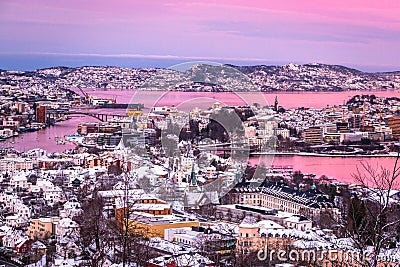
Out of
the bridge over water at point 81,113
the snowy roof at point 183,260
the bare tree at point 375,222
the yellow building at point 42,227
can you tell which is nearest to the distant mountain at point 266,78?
the bridge over water at point 81,113

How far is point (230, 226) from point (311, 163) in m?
9.38

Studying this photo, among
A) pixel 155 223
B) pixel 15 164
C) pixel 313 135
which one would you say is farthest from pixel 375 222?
pixel 313 135

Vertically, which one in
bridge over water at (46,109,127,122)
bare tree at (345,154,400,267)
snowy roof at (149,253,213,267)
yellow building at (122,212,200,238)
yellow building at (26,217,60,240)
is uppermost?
bare tree at (345,154,400,267)

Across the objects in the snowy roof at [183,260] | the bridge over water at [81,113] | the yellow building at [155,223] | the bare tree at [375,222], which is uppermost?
the bare tree at [375,222]

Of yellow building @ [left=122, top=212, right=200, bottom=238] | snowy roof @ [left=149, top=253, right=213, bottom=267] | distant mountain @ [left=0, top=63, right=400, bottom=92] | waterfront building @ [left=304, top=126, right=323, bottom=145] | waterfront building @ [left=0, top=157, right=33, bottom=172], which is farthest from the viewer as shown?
distant mountain @ [left=0, top=63, right=400, bottom=92]

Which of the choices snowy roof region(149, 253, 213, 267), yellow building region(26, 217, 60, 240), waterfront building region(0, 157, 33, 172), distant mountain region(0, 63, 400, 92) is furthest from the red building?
snowy roof region(149, 253, 213, 267)

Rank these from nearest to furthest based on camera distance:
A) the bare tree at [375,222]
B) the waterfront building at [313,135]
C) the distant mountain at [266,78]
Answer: the bare tree at [375,222] < the waterfront building at [313,135] < the distant mountain at [266,78]

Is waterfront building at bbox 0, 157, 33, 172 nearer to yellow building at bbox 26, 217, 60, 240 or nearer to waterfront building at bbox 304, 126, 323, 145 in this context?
yellow building at bbox 26, 217, 60, 240

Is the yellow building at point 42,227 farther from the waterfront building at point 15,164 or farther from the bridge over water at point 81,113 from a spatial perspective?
the bridge over water at point 81,113

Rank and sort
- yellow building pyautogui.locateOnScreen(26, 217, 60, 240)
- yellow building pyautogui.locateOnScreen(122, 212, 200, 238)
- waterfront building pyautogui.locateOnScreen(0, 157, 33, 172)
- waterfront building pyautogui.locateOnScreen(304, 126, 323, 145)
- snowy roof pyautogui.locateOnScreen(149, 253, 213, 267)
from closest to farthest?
snowy roof pyautogui.locateOnScreen(149, 253, 213, 267)
yellow building pyautogui.locateOnScreen(122, 212, 200, 238)
yellow building pyautogui.locateOnScreen(26, 217, 60, 240)
waterfront building pyautogui.locateOnScreen(0, 157, 33, 172)
waterfront building pyautogui.locateOnScreen(304, 126, 323, 145)

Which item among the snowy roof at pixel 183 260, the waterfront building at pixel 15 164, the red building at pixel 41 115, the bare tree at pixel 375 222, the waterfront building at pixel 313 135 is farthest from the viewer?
the red building at pixel 41 115

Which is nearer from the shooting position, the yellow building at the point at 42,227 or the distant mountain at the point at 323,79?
the yellow building at the point at 42,227

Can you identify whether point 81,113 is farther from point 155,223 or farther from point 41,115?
point 155,223

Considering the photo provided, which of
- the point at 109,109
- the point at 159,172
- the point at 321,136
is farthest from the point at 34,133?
the point at 159,172
